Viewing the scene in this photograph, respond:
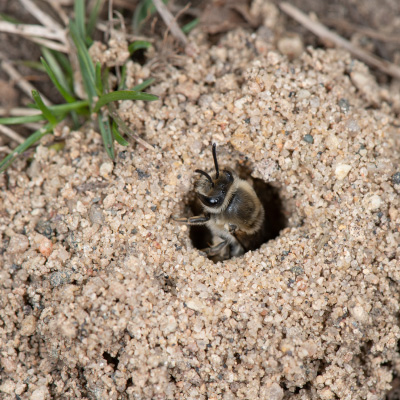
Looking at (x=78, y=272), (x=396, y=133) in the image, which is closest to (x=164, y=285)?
(x=78, y=272)

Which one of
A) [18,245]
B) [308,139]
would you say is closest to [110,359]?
[18,245]

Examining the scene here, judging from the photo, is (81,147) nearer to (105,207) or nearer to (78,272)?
(105,207)

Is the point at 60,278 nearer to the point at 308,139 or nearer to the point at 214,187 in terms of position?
the point at 214,187

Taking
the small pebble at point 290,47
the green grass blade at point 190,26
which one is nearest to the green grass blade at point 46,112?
the green grass blade at point 190,26

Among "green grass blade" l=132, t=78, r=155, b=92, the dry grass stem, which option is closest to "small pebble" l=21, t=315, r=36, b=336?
"green grass blade" l=132, t=78, r=155, b=92

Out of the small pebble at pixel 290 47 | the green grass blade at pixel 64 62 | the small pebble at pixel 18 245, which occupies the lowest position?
the small pebble at pixel 18 245

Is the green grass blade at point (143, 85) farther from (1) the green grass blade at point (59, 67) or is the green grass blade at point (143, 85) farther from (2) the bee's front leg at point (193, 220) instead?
(2) the bee's front leg at point (193, 220)

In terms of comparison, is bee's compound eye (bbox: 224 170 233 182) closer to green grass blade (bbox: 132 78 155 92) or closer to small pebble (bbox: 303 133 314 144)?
small pebble (bbox: 303 133 314 144)
